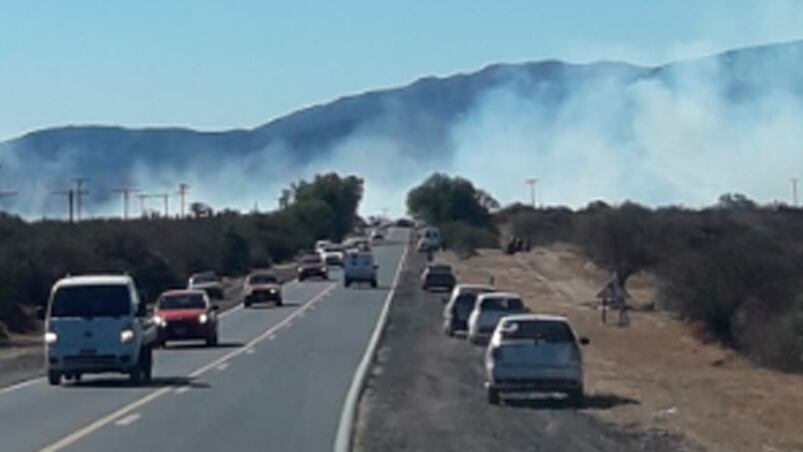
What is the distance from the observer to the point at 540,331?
32625 mm

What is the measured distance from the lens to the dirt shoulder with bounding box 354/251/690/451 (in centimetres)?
2488

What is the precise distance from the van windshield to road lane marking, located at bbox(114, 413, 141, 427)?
7175 millimetres

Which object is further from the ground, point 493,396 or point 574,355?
point 574,355

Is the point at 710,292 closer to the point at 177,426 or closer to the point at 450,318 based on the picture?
the point at 450,318

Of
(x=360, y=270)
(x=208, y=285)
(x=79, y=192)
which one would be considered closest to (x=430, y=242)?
(x=79, y=192)

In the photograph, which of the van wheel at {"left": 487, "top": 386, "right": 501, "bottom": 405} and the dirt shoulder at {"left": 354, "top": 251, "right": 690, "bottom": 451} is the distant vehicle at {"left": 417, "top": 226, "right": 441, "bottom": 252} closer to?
the dirt shoulder at {"left": 354, "top": 251, "right": 690, "bottom": 451}

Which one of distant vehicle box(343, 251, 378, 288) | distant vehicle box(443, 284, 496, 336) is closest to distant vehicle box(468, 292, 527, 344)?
distant vehicle box(443, 284, 496, 336)

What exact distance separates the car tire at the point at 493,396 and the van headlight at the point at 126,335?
7.49 m

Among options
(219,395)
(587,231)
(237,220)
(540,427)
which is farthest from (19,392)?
(237,220)

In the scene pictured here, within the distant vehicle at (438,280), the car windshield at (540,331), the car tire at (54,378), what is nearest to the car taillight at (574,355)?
the car windshield at (540,331)

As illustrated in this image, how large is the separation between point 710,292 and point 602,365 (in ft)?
55.6

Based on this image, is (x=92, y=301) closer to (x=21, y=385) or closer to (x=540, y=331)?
(x=21, y=385)

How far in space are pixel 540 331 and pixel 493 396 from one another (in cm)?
139

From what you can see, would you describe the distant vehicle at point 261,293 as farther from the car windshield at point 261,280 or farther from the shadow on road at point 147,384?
the shadow on road at point 147,384
